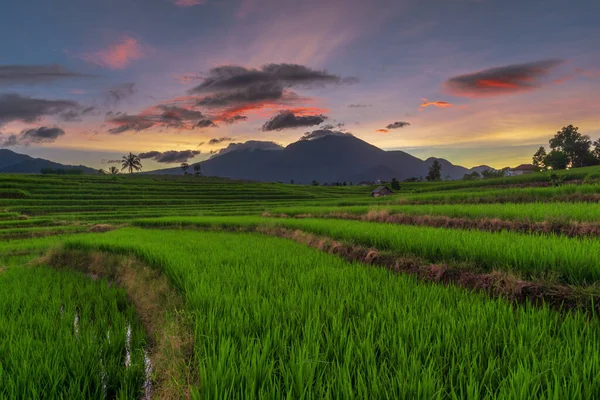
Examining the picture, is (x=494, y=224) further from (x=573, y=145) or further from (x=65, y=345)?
(x=573, y=145)

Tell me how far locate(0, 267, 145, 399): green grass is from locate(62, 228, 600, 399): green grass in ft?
3.32

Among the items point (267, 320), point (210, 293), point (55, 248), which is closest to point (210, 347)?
point (267, 320)

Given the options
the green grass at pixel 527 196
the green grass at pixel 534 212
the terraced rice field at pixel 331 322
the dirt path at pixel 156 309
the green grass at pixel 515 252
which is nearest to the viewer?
the terraced rice field at pixel 331 322

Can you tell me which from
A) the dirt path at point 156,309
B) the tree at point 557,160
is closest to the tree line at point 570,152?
the tree at point 557,160

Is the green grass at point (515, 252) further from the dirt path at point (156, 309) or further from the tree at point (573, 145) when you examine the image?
the tree at point (573, 145)

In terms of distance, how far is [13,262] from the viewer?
11008mm

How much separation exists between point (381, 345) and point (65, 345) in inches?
140

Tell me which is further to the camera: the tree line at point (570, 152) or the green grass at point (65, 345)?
the tree line at point (570, 152)

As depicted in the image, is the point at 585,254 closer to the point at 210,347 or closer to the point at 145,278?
the point at 210,347

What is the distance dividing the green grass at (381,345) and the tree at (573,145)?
9407 centimetres

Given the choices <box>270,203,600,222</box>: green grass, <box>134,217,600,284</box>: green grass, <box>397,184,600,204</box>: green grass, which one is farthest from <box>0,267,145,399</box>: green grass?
<box>397,184,600,204</box>: green grass

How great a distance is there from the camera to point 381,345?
2.33m

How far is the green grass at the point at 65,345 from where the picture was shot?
8.46 feet

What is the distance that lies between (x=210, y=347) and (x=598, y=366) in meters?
2.75
